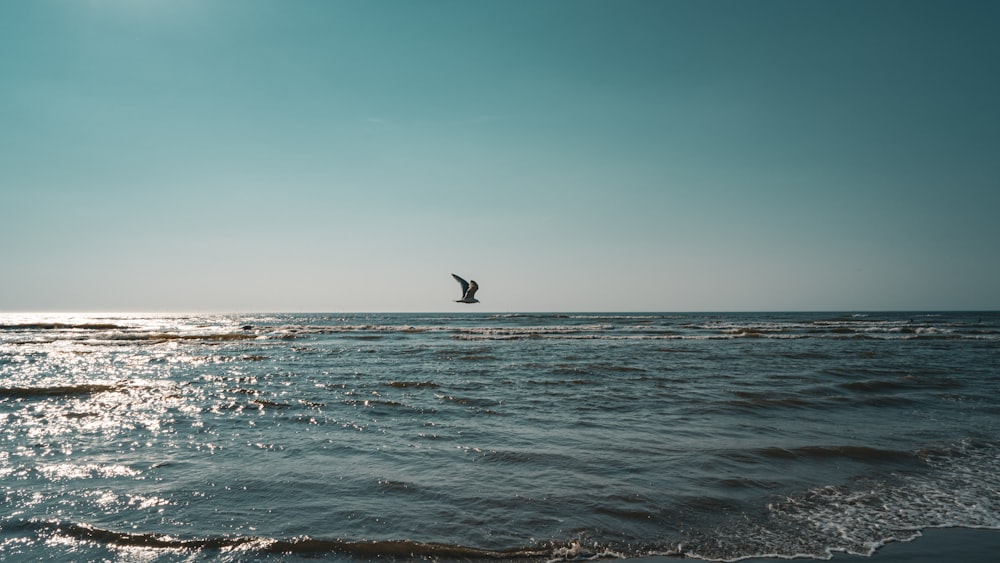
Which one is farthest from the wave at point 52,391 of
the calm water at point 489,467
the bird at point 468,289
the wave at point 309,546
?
the wave at point 309,546

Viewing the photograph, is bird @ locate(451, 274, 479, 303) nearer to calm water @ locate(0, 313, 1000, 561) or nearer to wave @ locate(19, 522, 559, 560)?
calm water @ locate(0, 313, 1000, 561)

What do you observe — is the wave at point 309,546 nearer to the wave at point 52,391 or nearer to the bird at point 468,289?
the wave at point 52,391

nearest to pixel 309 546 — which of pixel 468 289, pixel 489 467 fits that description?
pixel 489 467

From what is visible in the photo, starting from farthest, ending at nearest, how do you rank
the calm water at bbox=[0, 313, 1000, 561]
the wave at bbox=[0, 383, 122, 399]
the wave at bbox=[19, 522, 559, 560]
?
the wave at bbox=[0, 383, 122, 399] → the calm water at bbox=[0, 313, 1000, 561] → the wave at bbox=[19, 522, 559, 560]

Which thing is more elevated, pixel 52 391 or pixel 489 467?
→ pixel 489 467

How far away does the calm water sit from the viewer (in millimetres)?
5352

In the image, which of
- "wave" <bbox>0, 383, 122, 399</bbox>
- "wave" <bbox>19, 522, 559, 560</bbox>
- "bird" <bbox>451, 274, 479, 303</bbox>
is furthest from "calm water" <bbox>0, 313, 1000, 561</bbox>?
"bird" <bbox>451, 274, 479, 303</bbox>

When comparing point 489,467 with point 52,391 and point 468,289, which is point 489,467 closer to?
point 468,289

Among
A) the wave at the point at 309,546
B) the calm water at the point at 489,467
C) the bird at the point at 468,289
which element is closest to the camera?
the wave at the point at 309,546

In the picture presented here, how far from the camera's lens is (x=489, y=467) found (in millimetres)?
7656

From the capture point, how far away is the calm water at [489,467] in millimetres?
5352

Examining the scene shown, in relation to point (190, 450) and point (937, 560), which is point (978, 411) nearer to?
point (937, 560)

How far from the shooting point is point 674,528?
5.62m

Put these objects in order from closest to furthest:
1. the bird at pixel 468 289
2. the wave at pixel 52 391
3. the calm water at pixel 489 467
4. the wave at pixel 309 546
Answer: the wave at pixel 309 546 → the calm water at pixel 489 467 → the wave at pixel 52 391 → the bird at pixel 468 289
